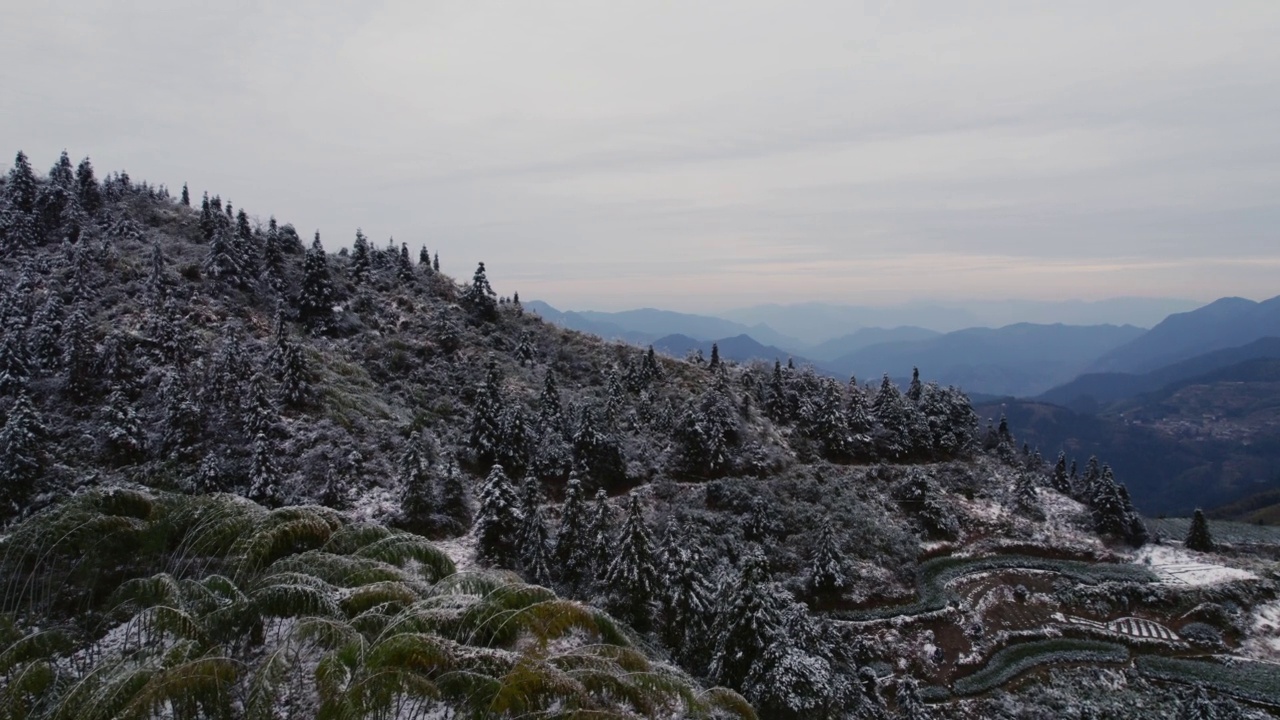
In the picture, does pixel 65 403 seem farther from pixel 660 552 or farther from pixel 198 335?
pixel 660 552

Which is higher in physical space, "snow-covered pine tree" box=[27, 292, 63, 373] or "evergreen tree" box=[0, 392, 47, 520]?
"snow-covered pine tree" box=[27, 292, 63, 373]

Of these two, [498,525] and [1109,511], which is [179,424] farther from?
[1109,511]

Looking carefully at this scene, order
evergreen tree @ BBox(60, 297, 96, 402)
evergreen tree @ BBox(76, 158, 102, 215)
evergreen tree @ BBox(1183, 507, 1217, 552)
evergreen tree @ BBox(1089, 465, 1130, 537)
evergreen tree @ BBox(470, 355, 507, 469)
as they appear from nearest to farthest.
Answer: evergreen tree @ BBox(60, 297, 96, 402) < evergreen tree @ BBox(470, 355, 507, 469) < evergreen tree @ BBox(1183, 507, 1217, 552) < evergreen tree @ BBox(1089, 465, 1130, 537) < evergreen tree @ BBox(76, 158, 102, 215)

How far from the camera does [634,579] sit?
26.0m

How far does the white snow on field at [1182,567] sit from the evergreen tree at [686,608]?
34.6 m

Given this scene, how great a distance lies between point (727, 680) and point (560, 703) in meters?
18.1

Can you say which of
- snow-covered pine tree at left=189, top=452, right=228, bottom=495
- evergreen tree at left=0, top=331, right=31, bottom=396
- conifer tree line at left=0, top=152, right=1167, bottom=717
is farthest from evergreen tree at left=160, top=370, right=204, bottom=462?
evergreen tree at left=0, top=331, right=31, bottom=396

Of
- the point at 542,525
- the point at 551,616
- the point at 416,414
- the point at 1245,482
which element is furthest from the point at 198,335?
the point at 1245,482

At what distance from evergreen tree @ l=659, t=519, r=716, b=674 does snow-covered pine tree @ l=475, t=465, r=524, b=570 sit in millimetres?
8207

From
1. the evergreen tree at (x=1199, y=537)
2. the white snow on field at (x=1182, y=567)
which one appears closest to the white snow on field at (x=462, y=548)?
the white snow on field at (x=1182, y=567)

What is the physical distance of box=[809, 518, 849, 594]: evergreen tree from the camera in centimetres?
3456

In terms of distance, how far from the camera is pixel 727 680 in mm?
22109

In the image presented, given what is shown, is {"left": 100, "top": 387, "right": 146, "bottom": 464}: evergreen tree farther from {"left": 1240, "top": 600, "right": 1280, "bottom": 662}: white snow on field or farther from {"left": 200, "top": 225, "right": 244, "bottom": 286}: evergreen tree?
{"left": 1240, "top": 600, "right": 1280, "bottom": 662}: white snow on field

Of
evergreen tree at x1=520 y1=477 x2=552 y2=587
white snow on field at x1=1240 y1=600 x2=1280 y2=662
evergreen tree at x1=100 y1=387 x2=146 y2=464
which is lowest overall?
white snow on field at x1=1240 y1=600 x2=1280 y2=662
